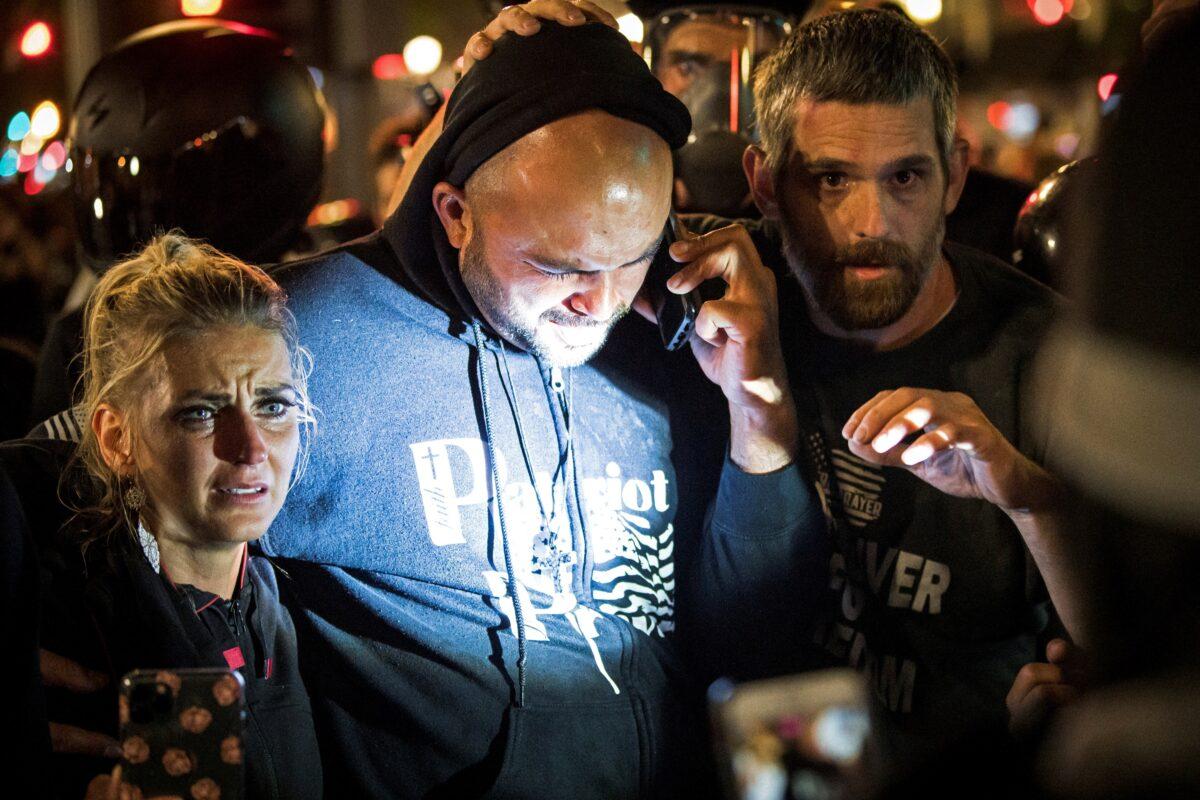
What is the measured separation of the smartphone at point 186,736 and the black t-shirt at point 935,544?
1157 millimetres

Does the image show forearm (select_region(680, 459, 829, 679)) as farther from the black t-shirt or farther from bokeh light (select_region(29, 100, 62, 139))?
bokeh light (select_region(29, 100, 62, 139))

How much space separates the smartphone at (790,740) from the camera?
Answer: 3.39 feet

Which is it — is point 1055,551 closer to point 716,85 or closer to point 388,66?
point 716,85

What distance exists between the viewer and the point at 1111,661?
0.83 meters

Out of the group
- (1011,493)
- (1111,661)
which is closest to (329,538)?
(1011,493)

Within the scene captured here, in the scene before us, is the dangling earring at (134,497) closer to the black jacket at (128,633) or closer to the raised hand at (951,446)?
the black jacket at (128,633)

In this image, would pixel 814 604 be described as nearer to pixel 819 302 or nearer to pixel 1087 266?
pixel 819 302

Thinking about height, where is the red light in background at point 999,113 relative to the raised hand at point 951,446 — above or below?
below

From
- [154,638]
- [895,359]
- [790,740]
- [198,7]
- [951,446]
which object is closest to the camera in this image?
[790,740]

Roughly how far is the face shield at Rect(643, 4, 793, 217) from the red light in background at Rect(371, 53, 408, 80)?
Result: 23.0 feet

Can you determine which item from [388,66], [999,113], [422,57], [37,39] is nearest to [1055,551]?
[422,57]

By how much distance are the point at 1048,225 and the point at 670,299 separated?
929 mm

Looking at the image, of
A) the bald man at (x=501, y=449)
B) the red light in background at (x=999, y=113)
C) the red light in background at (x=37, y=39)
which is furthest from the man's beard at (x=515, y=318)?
the red light in background at (x=999, y=113)

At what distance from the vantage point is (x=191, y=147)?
8.11 feet
